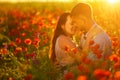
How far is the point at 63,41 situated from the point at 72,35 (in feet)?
0.50

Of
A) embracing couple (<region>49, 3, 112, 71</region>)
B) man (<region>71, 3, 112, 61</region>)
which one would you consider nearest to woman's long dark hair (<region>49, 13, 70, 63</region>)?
embracing couple (<region>49, 3, 112, 71</region>)

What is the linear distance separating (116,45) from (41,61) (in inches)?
41.7

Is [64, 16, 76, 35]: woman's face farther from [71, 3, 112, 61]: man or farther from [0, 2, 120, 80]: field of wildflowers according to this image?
[0, 2, 120, 80]: field of wildflowers

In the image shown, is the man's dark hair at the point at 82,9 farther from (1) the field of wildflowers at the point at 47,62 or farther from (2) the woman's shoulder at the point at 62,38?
(1) the field of wildflowers at the point at 47,62

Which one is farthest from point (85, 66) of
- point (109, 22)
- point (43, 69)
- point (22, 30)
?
point (22, 30)

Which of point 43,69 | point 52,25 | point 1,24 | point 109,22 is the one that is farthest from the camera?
point 1,24

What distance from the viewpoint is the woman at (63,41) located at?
6.85m

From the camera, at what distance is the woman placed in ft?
22.5

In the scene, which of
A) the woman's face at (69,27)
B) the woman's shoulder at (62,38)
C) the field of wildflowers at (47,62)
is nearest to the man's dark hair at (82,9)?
the woman's face at (69,27)

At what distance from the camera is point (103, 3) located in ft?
34.6

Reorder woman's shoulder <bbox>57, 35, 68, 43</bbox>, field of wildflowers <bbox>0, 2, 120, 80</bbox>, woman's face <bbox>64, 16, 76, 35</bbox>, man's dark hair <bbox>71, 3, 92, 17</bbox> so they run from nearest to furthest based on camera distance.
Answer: field of wildflowers <bbox>0, 2, 120, 80</bbox> < man's dark hair <bbox>71, 3, 92, 17</bbox> < woman's face <bbox>64, 16, 76, 35</bbox> < woman's shoulder <bbox>57, 35, 68, 43</bbox>

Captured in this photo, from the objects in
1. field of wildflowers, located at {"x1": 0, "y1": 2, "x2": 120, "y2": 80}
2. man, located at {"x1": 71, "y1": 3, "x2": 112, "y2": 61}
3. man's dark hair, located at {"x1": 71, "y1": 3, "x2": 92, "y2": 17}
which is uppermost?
man's dark hair, located at {"x1": 71, "y1": 3, "x2": 92, "y2": 17}

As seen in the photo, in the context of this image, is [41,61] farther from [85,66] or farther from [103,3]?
[103,3]

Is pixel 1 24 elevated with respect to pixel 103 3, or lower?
lower
